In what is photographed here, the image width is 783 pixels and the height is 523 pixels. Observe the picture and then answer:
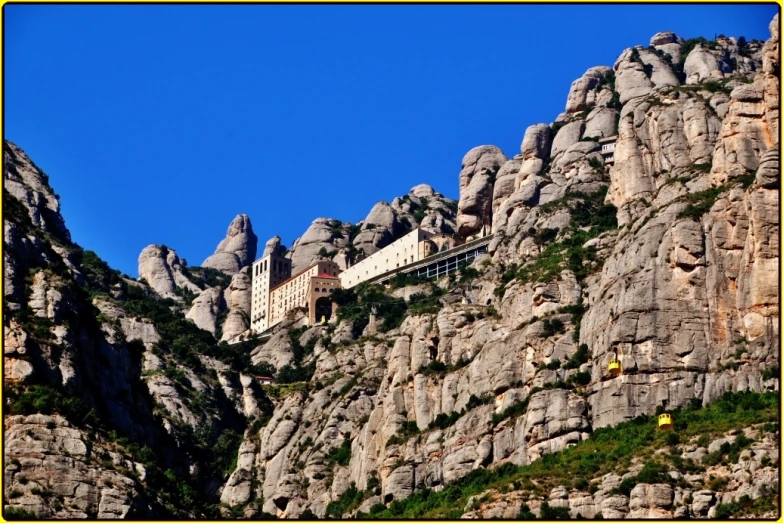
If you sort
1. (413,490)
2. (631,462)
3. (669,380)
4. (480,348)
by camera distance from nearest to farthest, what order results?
(631,462) → (669,380) → (413,490) → (480,348)

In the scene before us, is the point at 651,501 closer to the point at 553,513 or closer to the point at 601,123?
the point at 553,513

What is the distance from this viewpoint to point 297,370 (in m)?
171

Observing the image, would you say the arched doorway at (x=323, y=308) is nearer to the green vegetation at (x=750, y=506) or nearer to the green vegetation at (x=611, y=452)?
the green vegetation at (x=611, y=452)

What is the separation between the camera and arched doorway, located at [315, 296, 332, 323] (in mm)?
194625

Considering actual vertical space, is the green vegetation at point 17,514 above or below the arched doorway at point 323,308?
below

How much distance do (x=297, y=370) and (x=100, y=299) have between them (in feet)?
77.1

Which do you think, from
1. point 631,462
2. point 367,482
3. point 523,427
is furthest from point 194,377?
point 631,462

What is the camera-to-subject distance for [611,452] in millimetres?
99812

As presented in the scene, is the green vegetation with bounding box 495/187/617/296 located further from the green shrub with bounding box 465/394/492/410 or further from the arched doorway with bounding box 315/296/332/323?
the arched doorway with bounding box 315/296/332/323

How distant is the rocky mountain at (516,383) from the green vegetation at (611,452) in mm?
211

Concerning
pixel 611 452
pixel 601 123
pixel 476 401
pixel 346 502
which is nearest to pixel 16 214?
pixel 346 502

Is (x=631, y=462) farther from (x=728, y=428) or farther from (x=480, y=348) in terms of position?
(x=480, y=348)

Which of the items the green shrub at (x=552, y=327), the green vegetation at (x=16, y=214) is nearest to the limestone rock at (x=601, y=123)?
the green shrub at (x=552, y=327)

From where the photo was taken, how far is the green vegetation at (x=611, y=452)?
3841 inches
